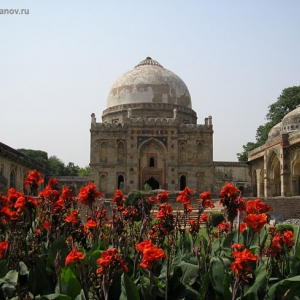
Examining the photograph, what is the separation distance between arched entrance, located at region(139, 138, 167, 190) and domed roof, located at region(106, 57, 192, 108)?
14.1 feet

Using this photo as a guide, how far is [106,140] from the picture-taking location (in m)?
30.5

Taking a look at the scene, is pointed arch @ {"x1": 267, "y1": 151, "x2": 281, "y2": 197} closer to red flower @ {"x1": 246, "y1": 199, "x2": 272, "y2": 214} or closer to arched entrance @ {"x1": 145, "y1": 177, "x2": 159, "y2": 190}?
arched entrance @ {"x1": 145, "y1": 177, "x2": 159, "y2": 190}

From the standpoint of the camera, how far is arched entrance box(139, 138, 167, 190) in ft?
100

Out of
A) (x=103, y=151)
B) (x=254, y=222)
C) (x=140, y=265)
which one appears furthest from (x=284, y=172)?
(x=140, y=265)

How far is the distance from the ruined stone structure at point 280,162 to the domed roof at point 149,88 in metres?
7.47

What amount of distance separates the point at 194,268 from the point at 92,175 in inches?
1026

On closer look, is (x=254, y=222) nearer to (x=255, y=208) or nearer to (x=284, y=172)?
(x=255, y=208)

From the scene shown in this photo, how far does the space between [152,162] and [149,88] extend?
632cm

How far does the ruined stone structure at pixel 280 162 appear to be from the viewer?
26.1 metres

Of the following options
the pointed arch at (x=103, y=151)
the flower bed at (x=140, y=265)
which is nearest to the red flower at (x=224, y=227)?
the flower bed at (x=140, y=265)

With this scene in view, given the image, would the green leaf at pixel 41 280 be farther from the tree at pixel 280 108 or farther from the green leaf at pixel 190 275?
the tree at pixel 280 108

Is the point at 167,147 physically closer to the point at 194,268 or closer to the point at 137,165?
→ the point at 137,165

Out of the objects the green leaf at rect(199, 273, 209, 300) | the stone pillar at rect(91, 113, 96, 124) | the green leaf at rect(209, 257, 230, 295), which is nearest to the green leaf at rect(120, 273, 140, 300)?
the green leaf at rect(199, 273, 209, 300)

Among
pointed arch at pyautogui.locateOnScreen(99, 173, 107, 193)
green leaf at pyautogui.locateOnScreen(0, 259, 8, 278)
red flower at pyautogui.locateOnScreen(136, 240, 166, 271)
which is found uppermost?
pointed arch at pyautogui.locateOnScreen(99, 173, 107, 193)
